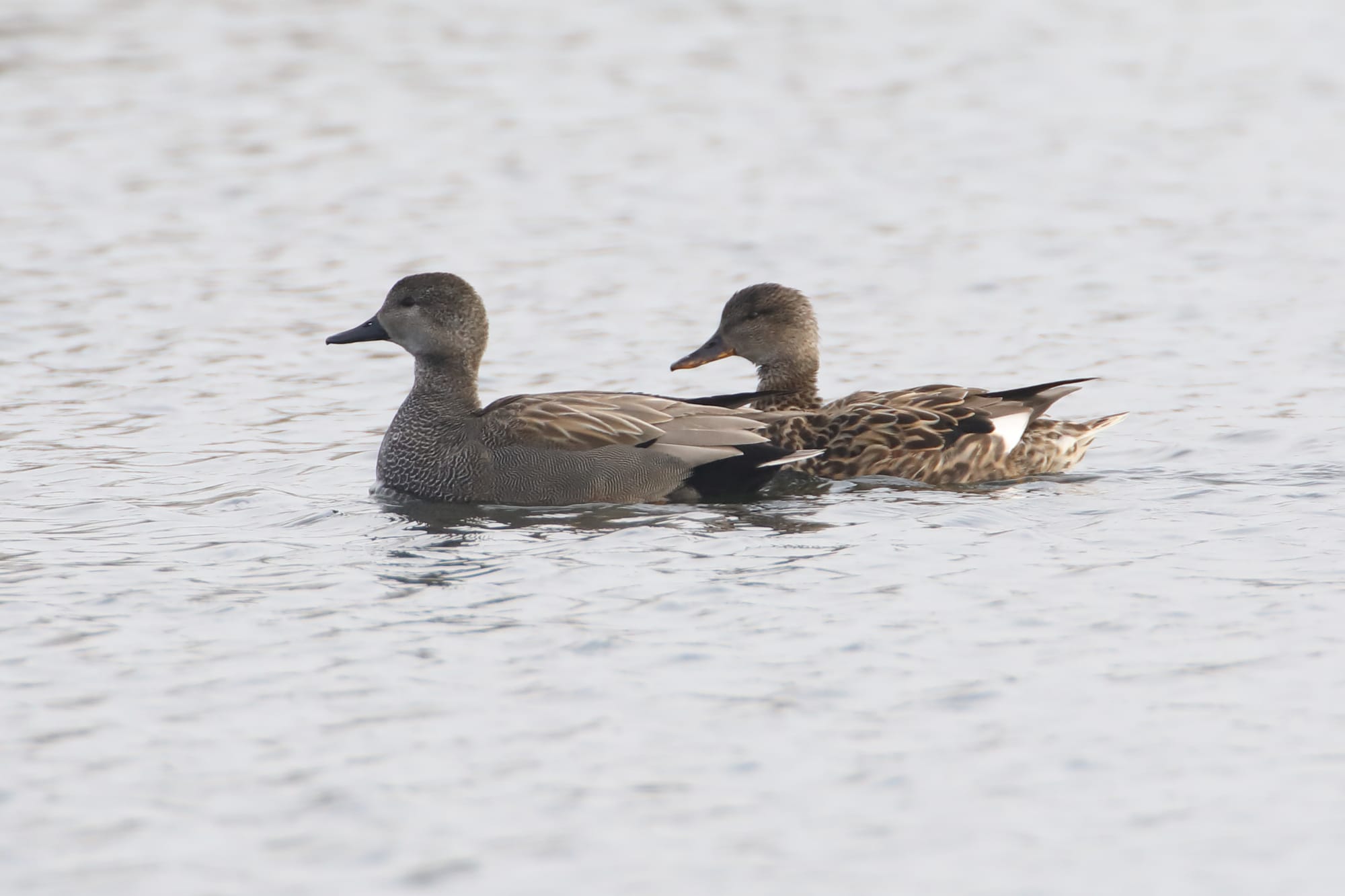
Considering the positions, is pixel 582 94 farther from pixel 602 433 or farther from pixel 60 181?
pixel 602 433

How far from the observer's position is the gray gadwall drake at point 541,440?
33.2 feet

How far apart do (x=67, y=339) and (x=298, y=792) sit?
8728mm

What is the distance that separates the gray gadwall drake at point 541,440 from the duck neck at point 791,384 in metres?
0.89

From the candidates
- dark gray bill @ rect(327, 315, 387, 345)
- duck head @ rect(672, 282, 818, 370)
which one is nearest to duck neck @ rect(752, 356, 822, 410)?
duck head @ rect(672, 282, 818, 370)

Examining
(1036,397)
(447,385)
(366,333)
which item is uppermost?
(366,333)

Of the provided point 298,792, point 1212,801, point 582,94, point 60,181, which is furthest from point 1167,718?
point 582,94

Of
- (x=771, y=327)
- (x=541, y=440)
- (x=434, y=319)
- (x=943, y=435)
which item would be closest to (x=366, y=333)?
(x=434, y=319)

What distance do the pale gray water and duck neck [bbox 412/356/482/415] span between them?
0.73 meters

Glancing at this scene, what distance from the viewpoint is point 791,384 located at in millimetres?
11820

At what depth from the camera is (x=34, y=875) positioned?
18.9 ft

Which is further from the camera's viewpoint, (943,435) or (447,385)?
(447,385)

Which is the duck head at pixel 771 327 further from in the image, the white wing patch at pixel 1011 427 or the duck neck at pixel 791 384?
the white wing patch at pixel 1011 427

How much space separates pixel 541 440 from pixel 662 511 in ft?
2.46

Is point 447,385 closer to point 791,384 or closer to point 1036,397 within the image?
point 791,384
